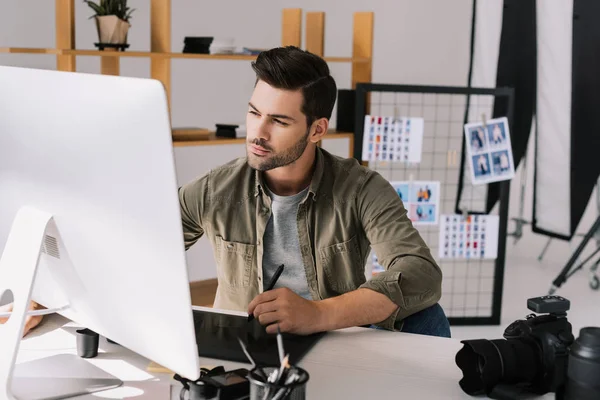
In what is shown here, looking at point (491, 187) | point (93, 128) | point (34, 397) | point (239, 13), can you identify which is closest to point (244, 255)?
point (34, 397)

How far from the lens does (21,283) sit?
4.12 ft

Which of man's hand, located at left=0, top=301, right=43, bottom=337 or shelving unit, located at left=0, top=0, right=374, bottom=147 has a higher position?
shelving unit, located at left=0, top=0, right=374, bottom=147

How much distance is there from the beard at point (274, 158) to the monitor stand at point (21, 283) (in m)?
0.73

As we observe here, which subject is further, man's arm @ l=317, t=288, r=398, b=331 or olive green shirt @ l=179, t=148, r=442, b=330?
olive green shirt @ l=179, t=148, r=442, b=330

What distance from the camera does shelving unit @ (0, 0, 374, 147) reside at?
3.18m

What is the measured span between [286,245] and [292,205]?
10 centimetres

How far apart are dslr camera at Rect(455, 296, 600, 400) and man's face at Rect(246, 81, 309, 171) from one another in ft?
2.48

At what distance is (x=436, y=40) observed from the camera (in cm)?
526

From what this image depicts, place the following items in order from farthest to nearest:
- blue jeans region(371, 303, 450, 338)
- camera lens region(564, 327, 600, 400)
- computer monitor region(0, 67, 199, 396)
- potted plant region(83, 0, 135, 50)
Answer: potted plant region(83, 0, 135, 50), blue jeans region(371, 303, 450, 338), camera lens region(564, 327, 600, 400), computer monitor region(0, 67, 199, 396)

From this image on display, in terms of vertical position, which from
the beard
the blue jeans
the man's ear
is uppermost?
the man's ear

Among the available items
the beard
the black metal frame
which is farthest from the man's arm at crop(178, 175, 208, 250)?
the black metal frame

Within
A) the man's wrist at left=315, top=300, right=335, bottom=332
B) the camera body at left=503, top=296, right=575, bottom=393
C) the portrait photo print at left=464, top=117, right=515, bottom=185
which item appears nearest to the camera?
the camera body at left=503, top=296, right=575, bottom=393

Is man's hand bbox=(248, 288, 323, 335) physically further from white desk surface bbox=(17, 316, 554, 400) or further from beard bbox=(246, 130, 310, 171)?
beard bbox=(246, 130, 310, 171)

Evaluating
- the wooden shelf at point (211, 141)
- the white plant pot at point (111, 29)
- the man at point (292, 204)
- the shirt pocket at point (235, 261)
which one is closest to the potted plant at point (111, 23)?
the white plant pot at point (111, 29)
